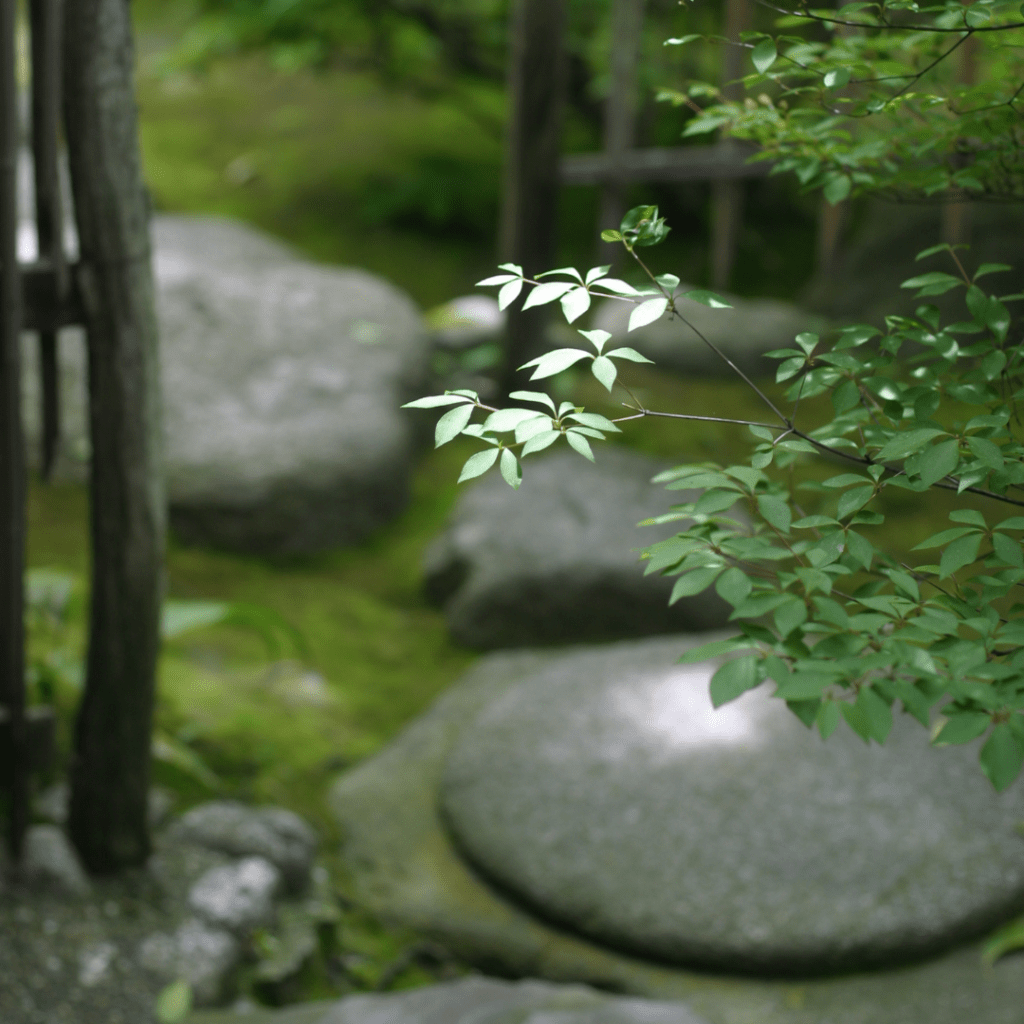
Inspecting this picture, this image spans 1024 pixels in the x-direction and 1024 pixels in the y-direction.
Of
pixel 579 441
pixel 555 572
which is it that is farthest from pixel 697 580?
pixel 555 572

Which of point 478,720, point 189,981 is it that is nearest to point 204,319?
point 478,720

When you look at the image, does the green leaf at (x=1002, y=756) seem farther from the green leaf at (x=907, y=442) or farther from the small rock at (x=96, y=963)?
the small rock at (x=96, y=963)

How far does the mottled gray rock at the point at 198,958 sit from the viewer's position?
224cm

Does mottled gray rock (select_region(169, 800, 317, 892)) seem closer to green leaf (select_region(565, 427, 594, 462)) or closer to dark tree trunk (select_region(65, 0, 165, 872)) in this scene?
dark tree trunk (select_region(65, 0, 165, 872))

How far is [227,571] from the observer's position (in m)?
4.16

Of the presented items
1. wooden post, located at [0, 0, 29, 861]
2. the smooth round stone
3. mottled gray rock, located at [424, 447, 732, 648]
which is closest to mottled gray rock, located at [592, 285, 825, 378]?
mottled gray rock, located at [424, 447, 732, 648]

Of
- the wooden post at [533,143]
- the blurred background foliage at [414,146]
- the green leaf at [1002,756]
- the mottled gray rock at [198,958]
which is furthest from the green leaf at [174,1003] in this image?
the blurred background foliage at [414,146]

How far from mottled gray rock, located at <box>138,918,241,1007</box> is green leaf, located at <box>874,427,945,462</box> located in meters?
1.90

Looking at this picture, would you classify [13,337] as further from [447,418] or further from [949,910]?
[949,910]

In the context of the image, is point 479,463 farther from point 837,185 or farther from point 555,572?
point 555,572

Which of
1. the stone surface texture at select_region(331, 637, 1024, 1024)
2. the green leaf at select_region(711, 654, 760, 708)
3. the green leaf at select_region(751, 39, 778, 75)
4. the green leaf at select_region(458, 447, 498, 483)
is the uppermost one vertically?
the green leaf at select_region(751, 39, 778, 75)

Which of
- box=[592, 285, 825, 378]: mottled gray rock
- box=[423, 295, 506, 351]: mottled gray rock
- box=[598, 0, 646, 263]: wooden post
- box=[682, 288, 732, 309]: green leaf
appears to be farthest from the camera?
box=[423, 295, 506, 351]: mottled gray rock

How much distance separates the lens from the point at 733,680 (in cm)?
108

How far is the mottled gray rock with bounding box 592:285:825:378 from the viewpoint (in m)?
5.04
